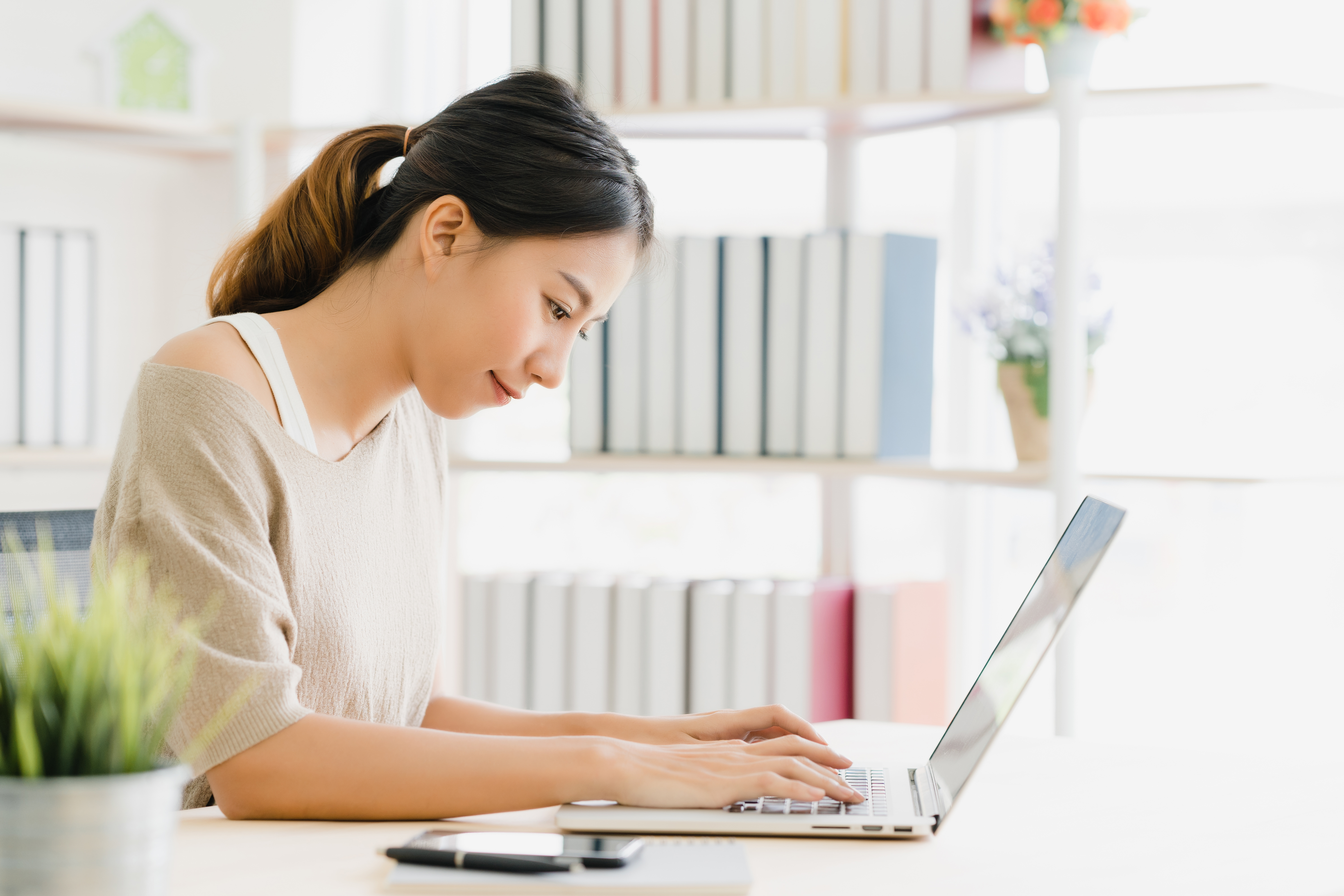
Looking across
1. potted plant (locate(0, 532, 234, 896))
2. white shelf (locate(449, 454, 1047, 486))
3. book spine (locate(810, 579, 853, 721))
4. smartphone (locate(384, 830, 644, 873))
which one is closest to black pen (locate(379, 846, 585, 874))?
smartphone (locate(384, 830, 644, 873))

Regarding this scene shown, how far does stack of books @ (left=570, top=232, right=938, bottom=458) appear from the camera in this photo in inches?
71.9

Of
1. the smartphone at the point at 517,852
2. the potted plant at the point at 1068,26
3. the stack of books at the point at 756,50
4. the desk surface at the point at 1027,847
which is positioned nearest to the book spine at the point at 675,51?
the stack of books at the point at 756,50

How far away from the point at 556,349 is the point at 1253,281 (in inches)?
50.2

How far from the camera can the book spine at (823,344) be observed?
6.02 feet

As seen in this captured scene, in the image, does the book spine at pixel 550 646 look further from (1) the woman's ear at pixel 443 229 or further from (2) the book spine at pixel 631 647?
(1) the woman's ear at pixel 443 229

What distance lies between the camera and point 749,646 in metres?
1.93

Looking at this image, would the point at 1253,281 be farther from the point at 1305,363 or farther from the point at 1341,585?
the point at 1341,585

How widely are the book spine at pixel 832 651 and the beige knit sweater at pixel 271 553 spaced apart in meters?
0.76

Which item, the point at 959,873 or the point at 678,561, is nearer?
the point at 959,873

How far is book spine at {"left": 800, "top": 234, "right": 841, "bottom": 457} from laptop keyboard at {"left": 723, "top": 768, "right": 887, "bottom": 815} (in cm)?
90

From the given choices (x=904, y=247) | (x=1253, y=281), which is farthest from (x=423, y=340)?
(x=1253, y=281)

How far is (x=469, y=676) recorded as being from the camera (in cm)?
204

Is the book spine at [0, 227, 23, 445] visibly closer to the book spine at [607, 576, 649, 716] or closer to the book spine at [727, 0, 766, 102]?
the book spine at [607, 576, 649, 716]

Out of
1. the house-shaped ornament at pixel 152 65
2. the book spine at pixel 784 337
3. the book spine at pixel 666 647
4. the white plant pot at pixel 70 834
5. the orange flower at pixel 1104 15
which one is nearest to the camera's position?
the white plant pot at pixel 70 834
